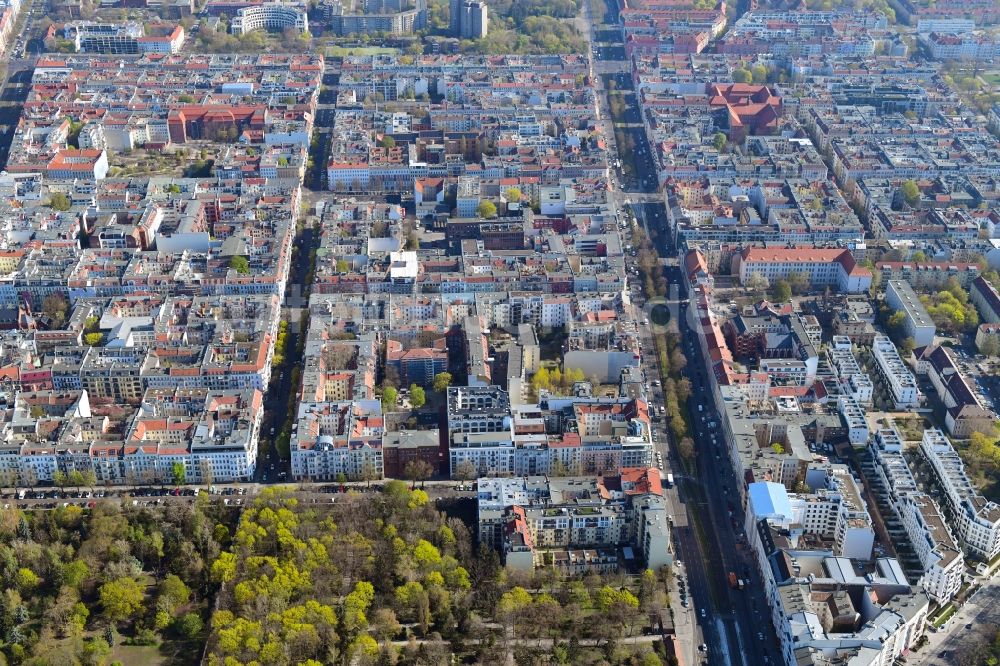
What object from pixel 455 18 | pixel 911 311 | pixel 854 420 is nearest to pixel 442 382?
pixel 854 420

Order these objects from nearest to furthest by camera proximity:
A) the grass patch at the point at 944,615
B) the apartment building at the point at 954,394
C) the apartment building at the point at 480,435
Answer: the grass patch at the point at 944,615
the apartment building at the point at 480,435
the apartment building at the point at 954,394

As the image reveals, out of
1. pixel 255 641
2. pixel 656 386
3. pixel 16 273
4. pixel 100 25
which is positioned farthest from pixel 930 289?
pixel 100 25

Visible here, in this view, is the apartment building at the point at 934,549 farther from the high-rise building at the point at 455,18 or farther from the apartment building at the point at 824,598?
the high-rise building at the point at 455,18

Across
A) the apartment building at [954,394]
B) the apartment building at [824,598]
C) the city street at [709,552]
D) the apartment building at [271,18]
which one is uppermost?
the apartment building at [824,598]

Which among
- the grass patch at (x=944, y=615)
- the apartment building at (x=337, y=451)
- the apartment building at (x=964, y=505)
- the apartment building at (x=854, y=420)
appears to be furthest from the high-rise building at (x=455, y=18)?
the grass patch at (x=944, y=615)

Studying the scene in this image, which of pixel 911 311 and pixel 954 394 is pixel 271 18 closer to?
pixel 911 311

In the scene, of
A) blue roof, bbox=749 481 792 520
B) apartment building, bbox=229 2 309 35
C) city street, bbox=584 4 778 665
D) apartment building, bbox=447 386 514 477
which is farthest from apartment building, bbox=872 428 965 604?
apartment building, bbox=229 2 309 35
